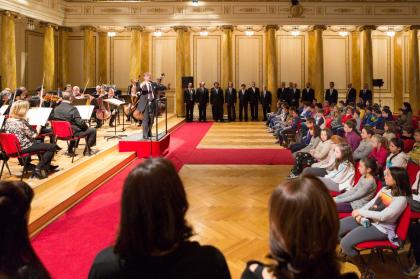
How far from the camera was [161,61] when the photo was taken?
18.0 metres

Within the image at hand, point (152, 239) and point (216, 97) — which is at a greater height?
point (216, 97)

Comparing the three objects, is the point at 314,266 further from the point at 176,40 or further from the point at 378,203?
the point at 176,40

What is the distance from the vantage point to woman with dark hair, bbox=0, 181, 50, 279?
1.42m

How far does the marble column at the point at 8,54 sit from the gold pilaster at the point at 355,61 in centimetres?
1239

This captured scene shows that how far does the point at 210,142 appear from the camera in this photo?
36.3 ft

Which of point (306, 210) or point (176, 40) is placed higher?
point (176, 40)

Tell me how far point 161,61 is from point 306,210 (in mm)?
17181

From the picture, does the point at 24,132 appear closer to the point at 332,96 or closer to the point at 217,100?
the point at 217,100

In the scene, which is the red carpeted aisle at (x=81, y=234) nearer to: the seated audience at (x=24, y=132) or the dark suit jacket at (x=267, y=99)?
the seated audience at (x=24, y=132)

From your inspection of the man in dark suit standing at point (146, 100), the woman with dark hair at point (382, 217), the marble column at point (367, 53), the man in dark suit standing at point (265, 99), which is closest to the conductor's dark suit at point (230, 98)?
the man in dark suit standing at point (265, 99)

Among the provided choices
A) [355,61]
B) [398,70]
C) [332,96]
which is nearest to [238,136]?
[332,96]

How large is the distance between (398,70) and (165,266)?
18.6 metres

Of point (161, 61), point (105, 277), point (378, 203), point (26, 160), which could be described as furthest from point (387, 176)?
point (161, 61)

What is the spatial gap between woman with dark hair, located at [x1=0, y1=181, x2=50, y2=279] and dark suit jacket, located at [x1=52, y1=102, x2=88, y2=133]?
6292 millimetres
